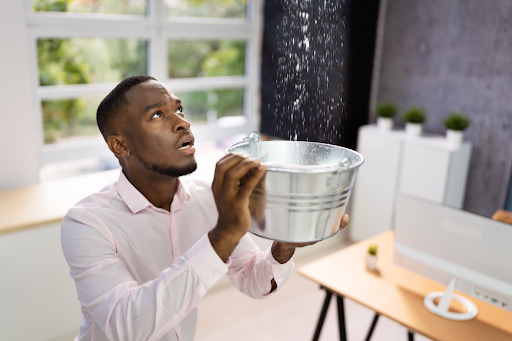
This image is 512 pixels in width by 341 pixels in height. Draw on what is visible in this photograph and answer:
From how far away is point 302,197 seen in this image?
0.71 meters

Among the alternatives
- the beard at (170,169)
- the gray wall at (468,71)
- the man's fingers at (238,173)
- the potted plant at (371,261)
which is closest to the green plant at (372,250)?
the potted plant at (371,261)

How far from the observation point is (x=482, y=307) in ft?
5.36

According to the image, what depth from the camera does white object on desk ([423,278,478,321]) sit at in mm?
1565

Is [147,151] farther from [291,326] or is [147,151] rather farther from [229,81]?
[229,81]

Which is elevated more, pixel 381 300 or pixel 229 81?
pixel 229 81

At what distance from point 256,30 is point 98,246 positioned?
9.22ft

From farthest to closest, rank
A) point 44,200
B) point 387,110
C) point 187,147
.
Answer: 1. point 387,110
2. point 44,200
3. point 187,147

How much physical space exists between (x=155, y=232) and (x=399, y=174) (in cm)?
244

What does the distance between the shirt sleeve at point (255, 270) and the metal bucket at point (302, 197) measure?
42 cm

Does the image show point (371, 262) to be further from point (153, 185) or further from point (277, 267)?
point (153, 185)

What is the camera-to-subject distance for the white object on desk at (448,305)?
1565 mm

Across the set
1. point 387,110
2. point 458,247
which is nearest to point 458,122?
point 387,110

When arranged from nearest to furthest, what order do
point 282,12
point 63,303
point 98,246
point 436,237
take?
point 98,246, point 436,237, point 63,303, point 282,12

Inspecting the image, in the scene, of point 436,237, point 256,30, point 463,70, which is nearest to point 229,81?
point 256,30
